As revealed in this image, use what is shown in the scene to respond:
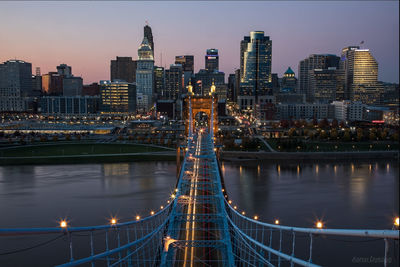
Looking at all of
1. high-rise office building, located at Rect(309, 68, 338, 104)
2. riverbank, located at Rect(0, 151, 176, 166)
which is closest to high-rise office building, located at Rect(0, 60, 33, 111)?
riverbank, located at Rect(0, 151, 176, 166)

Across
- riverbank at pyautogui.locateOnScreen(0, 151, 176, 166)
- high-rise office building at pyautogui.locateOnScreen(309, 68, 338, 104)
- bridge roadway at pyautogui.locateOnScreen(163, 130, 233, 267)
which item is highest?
high-rise office building at pyautogui.locateOnScreen(309, 68, 338, 104)

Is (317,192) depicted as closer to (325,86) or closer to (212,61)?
(325,86)

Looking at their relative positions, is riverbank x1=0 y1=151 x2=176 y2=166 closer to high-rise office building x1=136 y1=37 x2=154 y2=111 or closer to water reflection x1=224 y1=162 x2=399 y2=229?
water reflection x1=224 y1=162 x2=399 y2=229

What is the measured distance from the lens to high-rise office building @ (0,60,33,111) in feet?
218

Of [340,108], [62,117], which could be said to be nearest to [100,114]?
[62,117]

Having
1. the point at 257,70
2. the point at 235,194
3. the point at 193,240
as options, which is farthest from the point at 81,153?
the point at 257,70

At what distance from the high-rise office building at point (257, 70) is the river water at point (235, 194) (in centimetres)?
4955

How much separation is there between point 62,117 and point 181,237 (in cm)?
5225

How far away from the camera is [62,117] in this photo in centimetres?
5419

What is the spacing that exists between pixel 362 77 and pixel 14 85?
225ft

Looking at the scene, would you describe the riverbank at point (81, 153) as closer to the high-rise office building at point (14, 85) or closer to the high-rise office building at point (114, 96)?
the high-rise office building at point (114, 96)

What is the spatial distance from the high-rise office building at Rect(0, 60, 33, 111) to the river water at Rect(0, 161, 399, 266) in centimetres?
5369

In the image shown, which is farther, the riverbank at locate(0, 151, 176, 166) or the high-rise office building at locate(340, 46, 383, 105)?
the high-rise office building at locate(340, 46, 383, 105)

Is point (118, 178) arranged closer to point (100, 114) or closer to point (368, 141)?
point (368, 141)
